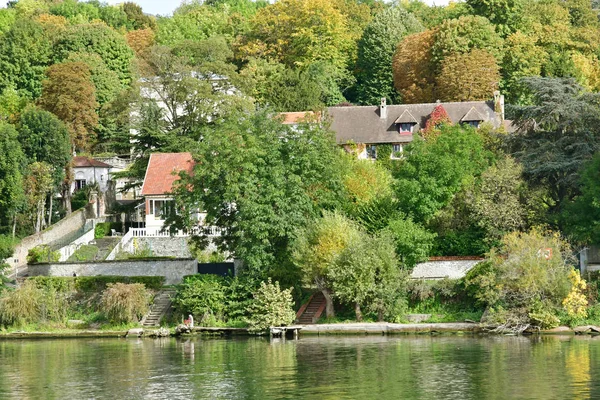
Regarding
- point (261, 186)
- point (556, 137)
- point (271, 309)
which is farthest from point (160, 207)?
point (556, 137)

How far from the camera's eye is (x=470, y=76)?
3661 inches

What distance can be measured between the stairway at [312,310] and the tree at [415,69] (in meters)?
39.1

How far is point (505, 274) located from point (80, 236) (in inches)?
1133

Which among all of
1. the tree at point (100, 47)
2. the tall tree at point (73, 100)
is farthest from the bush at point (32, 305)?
the tree at point (100, 47)

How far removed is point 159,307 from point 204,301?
334 cm

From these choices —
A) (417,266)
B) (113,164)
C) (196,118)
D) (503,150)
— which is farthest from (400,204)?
(113,164)

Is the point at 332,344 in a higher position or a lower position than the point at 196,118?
lower

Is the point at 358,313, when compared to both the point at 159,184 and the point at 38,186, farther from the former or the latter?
the point at 38,186

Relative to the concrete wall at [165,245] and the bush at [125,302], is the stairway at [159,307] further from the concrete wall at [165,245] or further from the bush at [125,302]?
the concrete wall at [165,245]

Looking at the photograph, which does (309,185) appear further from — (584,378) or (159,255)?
(584,378)

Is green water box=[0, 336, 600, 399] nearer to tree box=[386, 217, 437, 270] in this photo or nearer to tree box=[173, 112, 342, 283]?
tree box=[173, 112, 342, 283]

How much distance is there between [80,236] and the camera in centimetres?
7281

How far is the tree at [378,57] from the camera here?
10331 cm

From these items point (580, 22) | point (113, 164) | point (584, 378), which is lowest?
point (584, 378)
